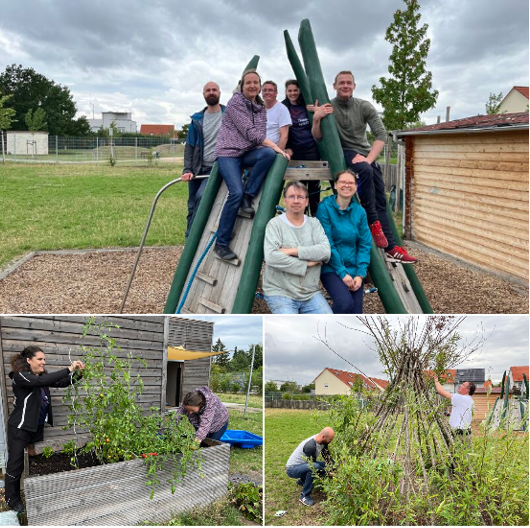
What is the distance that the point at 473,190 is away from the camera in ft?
37.0

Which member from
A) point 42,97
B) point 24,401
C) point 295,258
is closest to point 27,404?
point 24,401

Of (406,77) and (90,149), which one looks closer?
(406,77)

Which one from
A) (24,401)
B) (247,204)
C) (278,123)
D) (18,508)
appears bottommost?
(18,508)

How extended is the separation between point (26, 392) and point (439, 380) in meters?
2.99

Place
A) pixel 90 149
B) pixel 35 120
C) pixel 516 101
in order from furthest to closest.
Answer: pixel 516 101 < pixel 35 120 < pixel 90 149

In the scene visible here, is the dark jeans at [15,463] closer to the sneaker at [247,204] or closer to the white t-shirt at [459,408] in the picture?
the sneaker at [247,204]

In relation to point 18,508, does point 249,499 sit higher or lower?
lower

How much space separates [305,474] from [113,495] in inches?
53.9

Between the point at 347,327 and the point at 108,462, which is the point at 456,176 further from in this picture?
the point at 108,462

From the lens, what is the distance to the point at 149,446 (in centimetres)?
412

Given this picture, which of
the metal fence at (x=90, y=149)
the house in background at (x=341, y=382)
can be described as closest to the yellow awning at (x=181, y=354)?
the house in background at (x=341, y=382)

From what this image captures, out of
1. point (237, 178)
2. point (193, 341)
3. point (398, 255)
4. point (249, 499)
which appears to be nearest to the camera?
point (249, 499)

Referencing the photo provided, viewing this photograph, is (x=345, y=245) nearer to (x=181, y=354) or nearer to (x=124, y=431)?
(x=124, y=431)

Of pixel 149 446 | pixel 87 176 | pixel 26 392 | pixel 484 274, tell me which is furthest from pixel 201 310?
pixel 87 176
